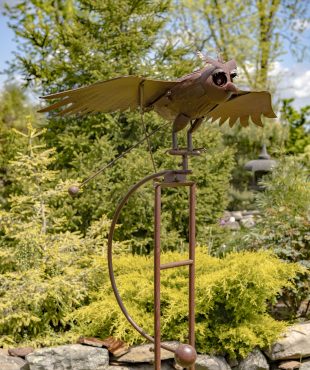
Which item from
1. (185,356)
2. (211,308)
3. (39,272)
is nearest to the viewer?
(185,356)

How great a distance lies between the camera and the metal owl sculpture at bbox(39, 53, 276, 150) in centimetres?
208

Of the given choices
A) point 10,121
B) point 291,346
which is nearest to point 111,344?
point 291,346

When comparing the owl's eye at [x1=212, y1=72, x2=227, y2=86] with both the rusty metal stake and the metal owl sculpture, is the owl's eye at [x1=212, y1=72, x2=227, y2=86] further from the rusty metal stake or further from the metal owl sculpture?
the rusty metal stake

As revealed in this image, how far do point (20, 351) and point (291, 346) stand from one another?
1.82 metres

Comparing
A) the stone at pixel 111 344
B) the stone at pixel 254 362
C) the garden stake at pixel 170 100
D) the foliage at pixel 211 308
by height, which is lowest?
the stone at pixel 254 362

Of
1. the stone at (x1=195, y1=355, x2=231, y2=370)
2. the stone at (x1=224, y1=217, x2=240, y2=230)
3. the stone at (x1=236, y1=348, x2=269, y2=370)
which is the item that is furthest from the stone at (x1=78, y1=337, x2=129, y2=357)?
the stone at (x1=224, y1=217, x2=240, y2=230)

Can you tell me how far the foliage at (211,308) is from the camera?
3.47 m

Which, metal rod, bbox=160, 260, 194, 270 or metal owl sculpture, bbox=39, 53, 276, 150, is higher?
metal owl sculpture, bbox=39, 53, 276, 150

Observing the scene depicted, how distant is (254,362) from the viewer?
3.54 m

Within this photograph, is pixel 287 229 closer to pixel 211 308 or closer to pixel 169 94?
pixel 211 308

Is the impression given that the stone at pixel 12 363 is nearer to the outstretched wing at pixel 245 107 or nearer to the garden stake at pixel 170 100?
the garden stake at pixel 170 100

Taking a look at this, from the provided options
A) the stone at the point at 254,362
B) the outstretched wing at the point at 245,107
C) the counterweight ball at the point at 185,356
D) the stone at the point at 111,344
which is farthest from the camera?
the stone at the point at 254,362

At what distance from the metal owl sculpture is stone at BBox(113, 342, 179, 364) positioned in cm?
166

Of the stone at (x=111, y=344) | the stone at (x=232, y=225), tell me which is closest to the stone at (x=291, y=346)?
the stone at (x=111, y=344)
